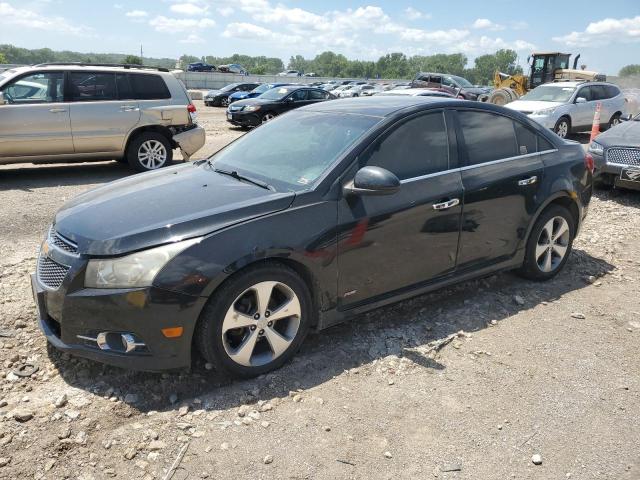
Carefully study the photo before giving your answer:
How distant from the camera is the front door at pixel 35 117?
8.43 meters

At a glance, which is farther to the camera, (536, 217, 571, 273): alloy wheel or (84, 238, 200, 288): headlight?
(536, 217, 571, 273): alloy wheel

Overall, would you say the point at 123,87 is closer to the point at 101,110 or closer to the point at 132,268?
the point at 101,110

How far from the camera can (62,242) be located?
3227 mm

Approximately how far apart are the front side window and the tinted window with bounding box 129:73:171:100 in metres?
1.17

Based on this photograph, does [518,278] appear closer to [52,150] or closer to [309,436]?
[309,436]

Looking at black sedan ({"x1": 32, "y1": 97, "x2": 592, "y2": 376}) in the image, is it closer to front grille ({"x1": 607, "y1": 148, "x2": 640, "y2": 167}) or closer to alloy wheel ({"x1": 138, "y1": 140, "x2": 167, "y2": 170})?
front grille ({"x1": 607, "y1": 148, "x2": 640, "y2": 167})

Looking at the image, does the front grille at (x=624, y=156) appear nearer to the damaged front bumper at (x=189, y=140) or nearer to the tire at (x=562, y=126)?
the tire at (x=562, y=126)

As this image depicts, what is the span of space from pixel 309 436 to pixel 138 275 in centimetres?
124

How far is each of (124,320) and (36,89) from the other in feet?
24.1

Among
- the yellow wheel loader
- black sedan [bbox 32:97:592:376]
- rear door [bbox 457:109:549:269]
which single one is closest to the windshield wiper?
black sedan [bbox 32:97:592:376]

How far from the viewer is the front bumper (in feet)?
9.37

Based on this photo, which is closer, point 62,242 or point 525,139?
point 62,242

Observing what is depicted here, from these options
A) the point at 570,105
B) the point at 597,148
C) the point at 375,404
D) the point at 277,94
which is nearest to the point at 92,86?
the point at 375,404

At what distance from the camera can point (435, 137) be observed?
13.1 feet
